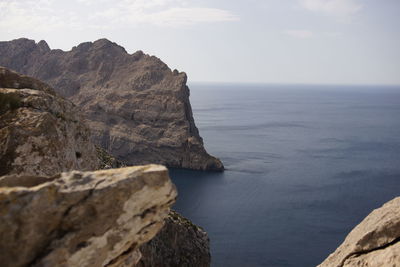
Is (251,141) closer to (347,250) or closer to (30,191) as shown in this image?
(347,250)

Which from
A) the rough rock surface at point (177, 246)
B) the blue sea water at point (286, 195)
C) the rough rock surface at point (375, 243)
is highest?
the rough rock surface at point (375, 243)

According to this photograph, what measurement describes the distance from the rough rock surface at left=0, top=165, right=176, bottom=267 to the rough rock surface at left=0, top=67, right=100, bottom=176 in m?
8.21

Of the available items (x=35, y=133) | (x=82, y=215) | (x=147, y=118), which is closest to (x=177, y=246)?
(x=35, y=133)

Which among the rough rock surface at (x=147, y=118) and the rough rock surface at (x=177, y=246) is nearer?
the rough rock surface at (x=177, y=246)

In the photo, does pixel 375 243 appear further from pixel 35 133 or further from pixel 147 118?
pixel 147 118

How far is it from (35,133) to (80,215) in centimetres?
1053

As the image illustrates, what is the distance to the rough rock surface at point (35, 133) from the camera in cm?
2016

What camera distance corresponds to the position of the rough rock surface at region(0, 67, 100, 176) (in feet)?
66.1

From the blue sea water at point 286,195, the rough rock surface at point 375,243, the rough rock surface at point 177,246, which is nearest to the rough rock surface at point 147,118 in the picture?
the blue sea water at point 286,195

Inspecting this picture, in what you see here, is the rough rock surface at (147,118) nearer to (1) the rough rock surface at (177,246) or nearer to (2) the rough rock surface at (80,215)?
(1) the rough rock surface at (177,246)

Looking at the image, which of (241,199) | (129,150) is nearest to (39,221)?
(241,199)

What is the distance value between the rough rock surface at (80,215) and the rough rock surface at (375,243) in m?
10.7

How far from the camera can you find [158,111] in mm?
149875

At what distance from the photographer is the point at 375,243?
19.4 m
